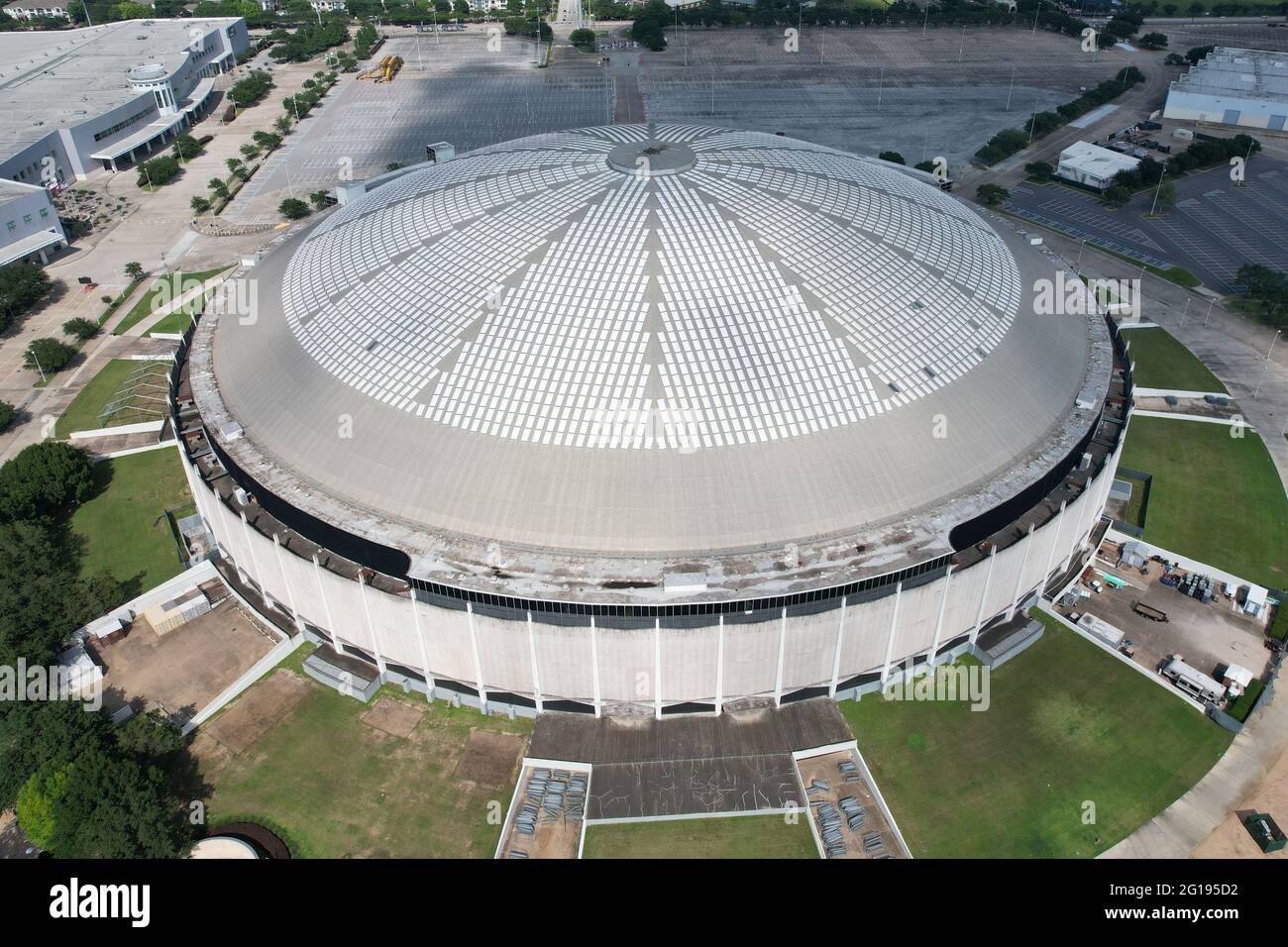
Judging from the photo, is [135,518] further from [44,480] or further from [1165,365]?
[1165,365]

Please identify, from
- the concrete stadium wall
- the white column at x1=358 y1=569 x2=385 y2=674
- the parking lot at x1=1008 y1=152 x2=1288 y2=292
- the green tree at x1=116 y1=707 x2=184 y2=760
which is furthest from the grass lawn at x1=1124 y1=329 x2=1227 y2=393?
the green tree at x1=116 y1=707 x2=184 y2=760

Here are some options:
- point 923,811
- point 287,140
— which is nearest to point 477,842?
point 923,811

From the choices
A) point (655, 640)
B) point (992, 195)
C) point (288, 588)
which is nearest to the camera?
point (655, 640)

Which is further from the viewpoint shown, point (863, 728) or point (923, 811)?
point (863, 728)

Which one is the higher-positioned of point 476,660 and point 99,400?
point 99,400

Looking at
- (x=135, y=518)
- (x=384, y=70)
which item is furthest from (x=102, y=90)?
(x=135, y=518)

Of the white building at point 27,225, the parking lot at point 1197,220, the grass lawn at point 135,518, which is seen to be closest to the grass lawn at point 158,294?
the white building at point 27,225
